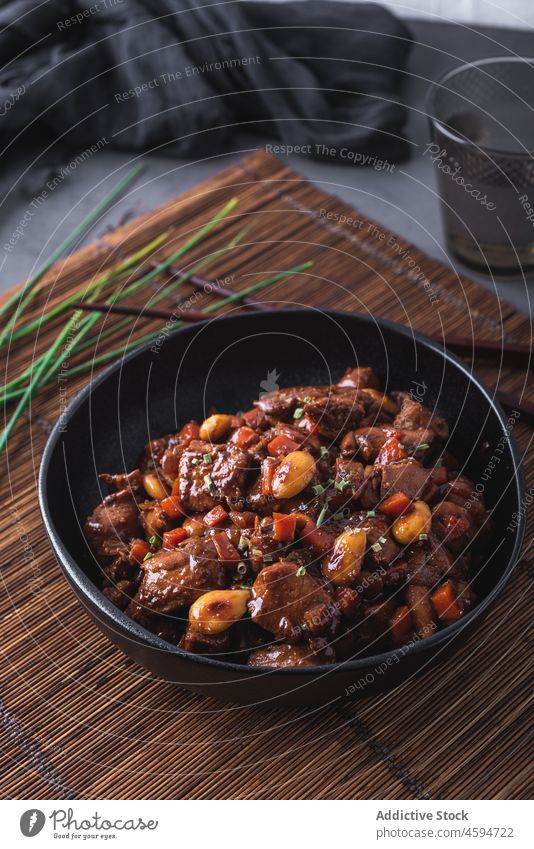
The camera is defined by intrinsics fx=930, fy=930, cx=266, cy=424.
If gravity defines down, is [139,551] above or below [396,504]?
below

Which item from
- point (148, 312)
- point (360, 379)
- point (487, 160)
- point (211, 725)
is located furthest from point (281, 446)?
point (487, 160)

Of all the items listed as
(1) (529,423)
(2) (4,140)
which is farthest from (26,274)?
(1) (529,423)

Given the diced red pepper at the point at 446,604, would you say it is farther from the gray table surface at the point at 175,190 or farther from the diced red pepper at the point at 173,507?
the gray table surface at the point at 175,190

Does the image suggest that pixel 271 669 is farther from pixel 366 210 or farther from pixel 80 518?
pixel 366 210

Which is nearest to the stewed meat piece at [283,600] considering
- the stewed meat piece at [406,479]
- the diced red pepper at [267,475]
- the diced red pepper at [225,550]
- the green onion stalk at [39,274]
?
the diced red pepper at [225,550]

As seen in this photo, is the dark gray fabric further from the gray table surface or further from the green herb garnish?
the green herb garnish

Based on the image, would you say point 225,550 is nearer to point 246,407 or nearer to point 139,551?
point 139,551
